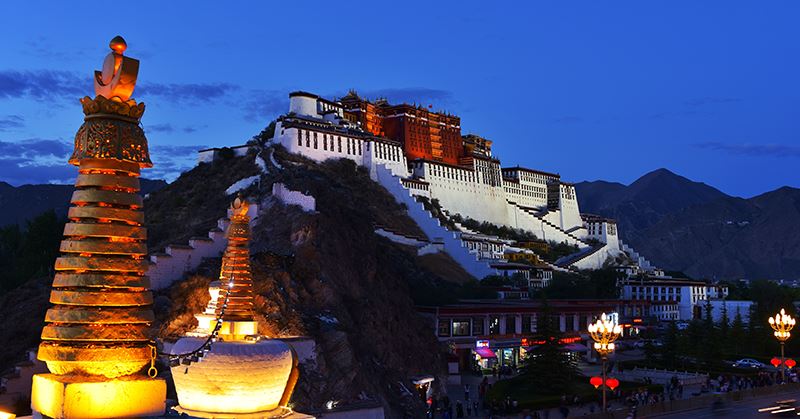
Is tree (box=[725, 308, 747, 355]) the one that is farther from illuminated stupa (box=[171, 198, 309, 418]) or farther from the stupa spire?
illuminated stupa (box=[171, 198, 309, 418])

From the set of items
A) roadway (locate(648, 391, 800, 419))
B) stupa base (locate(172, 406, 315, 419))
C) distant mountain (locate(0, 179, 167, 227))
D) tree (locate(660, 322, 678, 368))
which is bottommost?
roadway (locate(648, 391, 800, 419))

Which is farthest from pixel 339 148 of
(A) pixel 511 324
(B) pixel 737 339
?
(B) pixel 737 339

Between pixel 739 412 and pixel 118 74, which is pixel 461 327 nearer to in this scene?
pixel 739 412

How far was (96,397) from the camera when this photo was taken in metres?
10.3

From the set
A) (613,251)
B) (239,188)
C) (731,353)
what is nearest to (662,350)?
(731,353)

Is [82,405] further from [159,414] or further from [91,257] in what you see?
[91,257]

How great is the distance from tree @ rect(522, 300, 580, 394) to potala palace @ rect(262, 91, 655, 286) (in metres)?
33.9

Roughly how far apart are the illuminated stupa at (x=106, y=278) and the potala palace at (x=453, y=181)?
6433cm

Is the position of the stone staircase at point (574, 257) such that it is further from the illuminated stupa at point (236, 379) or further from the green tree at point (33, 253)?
the illuminated stupa at point (236, 379)

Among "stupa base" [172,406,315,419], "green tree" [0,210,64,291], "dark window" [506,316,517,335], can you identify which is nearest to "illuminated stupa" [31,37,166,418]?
"stupa base" [172,406,315,419]

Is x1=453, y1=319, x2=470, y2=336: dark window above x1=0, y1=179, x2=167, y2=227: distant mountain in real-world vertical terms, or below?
below

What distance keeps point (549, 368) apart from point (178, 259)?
63.9 ft

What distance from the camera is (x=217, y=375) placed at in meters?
11.7

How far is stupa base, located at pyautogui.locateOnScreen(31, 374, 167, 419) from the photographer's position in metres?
10.1
